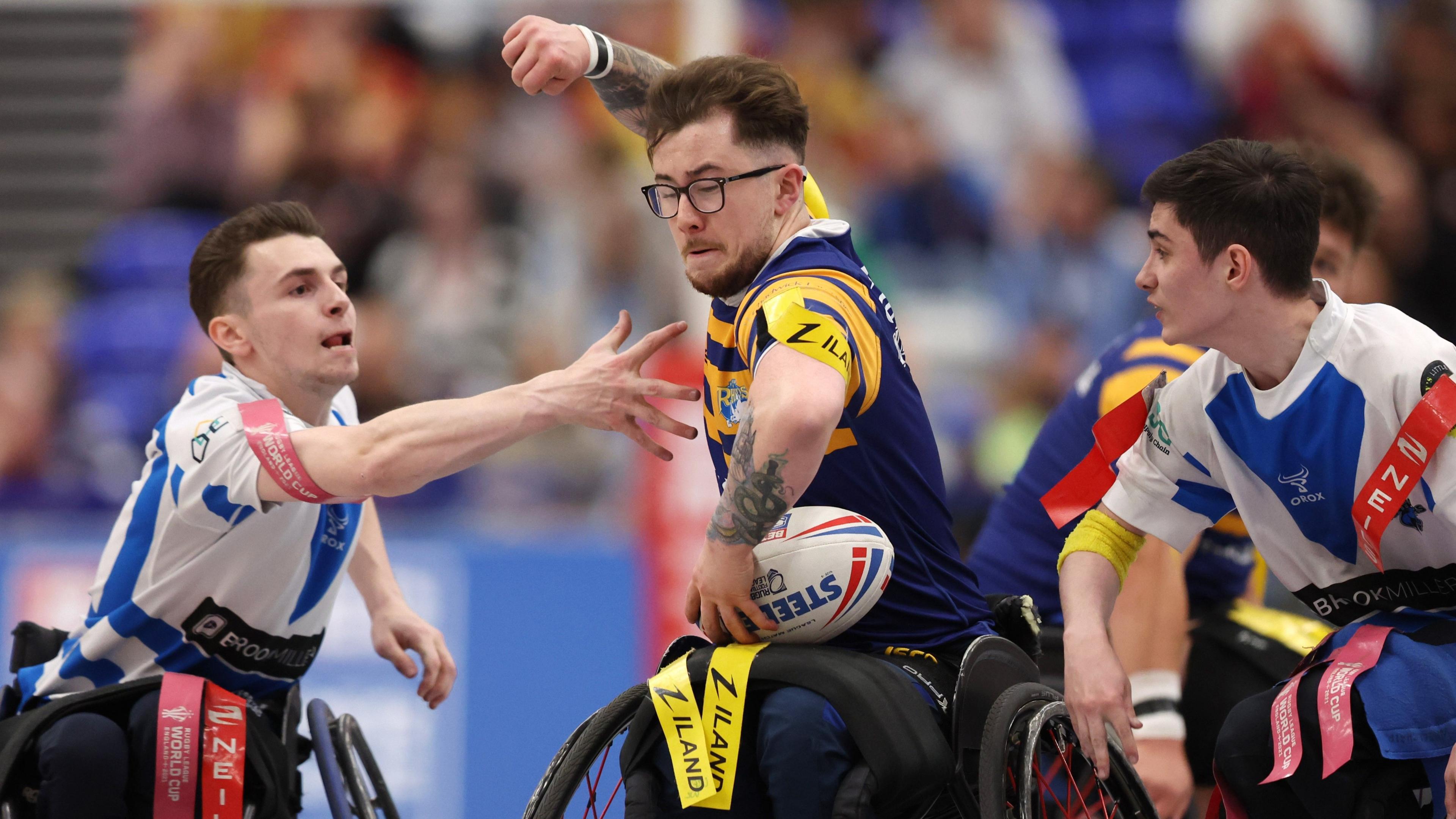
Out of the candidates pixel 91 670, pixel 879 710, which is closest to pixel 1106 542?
pixel 879 710

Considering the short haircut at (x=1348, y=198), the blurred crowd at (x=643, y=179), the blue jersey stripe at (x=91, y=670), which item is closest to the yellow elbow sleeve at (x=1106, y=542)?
the short haircut at (x=1348, y=198)

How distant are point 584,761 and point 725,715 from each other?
1.01 ft

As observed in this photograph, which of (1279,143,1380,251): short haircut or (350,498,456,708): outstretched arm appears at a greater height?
(1279,143,1380,251): short haircut

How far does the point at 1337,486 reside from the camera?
9.84 feet

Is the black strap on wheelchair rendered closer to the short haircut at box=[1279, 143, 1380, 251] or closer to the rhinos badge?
the rhinos badge

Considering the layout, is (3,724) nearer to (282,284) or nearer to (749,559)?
(282,284)

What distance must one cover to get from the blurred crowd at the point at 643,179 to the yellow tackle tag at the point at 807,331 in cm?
541

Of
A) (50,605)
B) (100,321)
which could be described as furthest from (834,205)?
(50,605)

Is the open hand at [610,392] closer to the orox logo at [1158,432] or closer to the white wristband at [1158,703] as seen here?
the orox logo at [1158,432]

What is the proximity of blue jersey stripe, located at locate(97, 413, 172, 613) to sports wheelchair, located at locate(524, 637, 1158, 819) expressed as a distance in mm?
1266

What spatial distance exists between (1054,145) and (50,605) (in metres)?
7.03

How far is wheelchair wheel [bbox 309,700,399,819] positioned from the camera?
3.64m

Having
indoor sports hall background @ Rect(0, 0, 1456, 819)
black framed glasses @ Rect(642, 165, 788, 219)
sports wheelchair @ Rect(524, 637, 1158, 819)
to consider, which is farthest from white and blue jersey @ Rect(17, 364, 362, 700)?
indoor sports hall background @ Rect(0, 0, 1456, 819)

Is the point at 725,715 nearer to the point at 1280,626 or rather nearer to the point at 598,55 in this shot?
the point at 598,55
